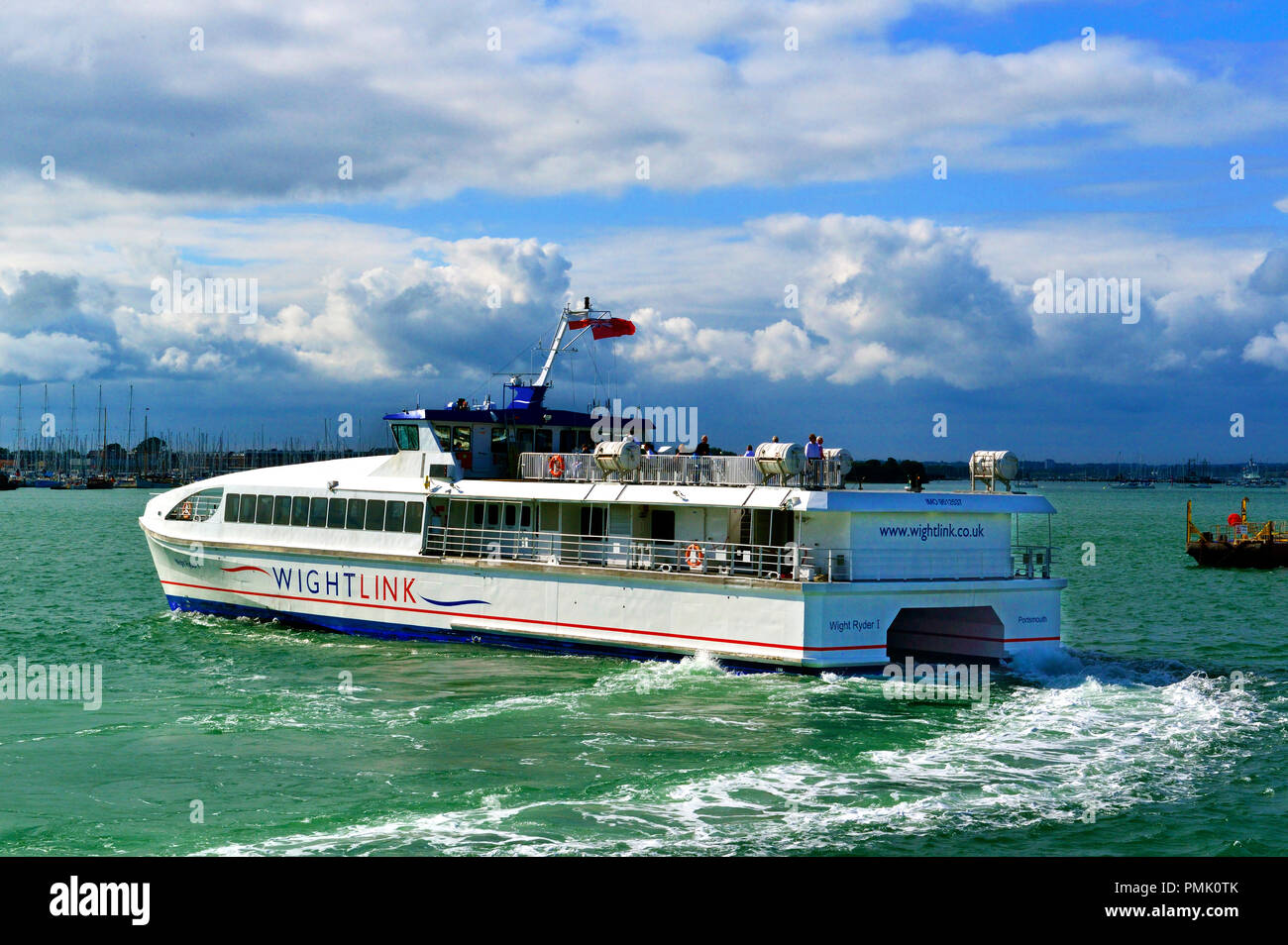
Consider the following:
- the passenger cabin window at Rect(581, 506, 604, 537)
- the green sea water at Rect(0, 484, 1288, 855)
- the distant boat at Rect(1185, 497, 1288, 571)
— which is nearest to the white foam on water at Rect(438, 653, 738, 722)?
the green sea water at Rect(0, 484, 1288, 855)

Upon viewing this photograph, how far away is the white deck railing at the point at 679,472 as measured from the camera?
74.6 ft

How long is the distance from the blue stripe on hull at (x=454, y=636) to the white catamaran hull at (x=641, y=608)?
40 mm

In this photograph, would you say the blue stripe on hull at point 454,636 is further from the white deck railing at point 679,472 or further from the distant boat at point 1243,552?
the distant boat at point 1243,552

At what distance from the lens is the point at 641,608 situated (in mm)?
22938

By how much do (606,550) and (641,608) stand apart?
2202 mm

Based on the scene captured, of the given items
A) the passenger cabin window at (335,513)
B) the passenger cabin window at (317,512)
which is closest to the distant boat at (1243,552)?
the passenger cabin window at (335,513)

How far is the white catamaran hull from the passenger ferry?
0.13ft

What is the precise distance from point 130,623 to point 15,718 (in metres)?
12.6

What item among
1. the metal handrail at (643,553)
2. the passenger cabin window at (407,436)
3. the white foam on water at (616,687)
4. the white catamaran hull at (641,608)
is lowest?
the white foam on water at (616,687)

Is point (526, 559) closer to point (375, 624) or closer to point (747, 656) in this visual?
point (375, 624)

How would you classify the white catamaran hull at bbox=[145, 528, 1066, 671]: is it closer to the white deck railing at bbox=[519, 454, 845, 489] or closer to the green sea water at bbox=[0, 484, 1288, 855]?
the green sea water at bbox=[0, 484, 1288, 855]

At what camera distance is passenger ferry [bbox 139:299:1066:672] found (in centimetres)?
2178

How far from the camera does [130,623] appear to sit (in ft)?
99.0

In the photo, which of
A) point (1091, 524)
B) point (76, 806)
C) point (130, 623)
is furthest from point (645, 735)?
point (1091, 524)
